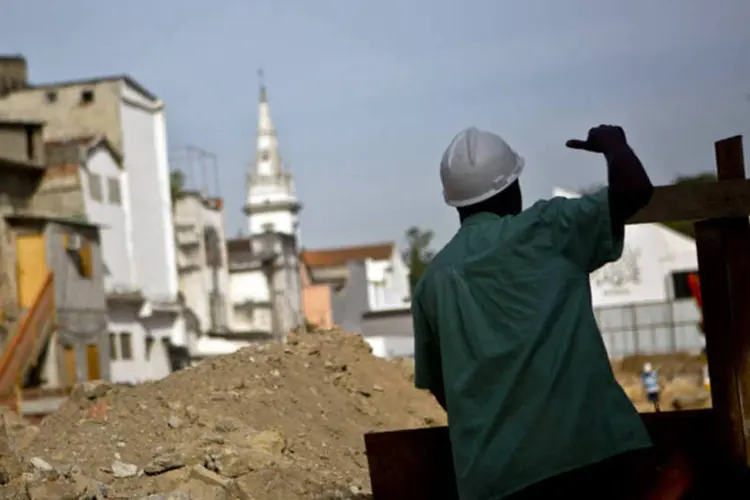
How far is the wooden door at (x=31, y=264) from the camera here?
127ft

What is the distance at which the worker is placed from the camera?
3.28 m

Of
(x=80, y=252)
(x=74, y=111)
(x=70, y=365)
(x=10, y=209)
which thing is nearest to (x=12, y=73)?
(x=74, y=111)

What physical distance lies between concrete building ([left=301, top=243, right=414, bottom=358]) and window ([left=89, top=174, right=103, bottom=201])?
1710cm

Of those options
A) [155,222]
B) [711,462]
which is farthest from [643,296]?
[711,462]

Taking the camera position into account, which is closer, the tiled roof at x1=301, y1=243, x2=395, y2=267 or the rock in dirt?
the rock in dirt

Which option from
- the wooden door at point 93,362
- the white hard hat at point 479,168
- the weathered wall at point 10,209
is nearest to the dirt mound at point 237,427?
the white hard hat at point 479,168

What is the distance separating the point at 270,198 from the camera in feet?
332

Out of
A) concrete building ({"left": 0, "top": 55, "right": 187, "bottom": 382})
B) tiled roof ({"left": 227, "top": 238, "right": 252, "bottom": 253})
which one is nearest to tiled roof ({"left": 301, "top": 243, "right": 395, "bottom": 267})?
tiled roof ({"left": 227, "top": 238, "right": 252, "bottom": 253})

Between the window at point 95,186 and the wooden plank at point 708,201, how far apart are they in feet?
151

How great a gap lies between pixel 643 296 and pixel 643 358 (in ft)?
28.3

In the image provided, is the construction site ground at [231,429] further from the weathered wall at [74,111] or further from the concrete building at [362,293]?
the concrete building at [362,293]

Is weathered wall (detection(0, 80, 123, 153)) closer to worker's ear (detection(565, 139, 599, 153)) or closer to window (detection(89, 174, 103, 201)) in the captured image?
window (detection(89, 174, 103, 201))

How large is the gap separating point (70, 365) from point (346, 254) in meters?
57.8

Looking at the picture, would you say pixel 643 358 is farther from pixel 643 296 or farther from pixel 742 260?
pixel 742 260
